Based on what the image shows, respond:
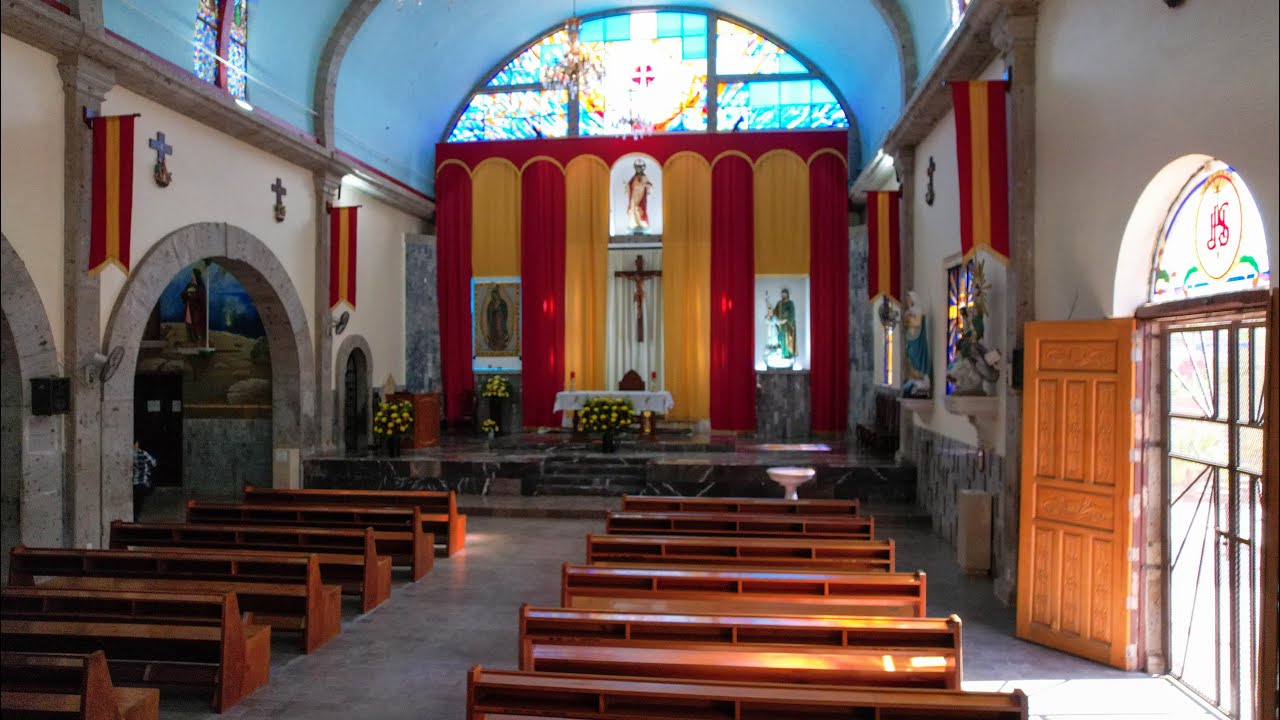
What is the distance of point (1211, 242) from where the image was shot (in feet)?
16.0

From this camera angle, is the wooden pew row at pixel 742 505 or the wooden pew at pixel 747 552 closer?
the wooden pew at pixel 747 552

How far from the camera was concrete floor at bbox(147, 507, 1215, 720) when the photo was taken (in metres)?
4.83

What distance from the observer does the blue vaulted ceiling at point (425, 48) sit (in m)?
10.7

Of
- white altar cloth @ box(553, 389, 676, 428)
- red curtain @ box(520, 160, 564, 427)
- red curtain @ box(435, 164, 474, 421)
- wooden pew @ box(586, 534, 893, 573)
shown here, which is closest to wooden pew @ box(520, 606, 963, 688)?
wooden pew @ box(586, 534, 893, 573)

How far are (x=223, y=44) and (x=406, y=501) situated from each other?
5903 millimetres

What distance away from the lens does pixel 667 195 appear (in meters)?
15.8

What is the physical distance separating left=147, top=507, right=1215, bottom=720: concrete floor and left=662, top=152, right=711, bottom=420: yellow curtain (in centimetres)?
774

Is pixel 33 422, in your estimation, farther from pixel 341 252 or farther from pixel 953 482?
pixel 953 482

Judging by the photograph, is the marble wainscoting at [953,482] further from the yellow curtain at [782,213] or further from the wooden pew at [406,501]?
the yellow curtain at [782,213]

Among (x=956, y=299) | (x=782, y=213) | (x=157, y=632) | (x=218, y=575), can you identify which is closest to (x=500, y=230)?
(x=782, y=213)

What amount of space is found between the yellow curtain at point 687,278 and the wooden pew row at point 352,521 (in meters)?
8.30

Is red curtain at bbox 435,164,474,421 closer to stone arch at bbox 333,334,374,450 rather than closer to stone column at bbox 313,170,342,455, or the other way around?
stone arch at bbox 333,334,374,450

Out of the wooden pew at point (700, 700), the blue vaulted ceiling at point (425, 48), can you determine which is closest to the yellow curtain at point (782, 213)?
the blue vaulted ceiling at point (425, 48)

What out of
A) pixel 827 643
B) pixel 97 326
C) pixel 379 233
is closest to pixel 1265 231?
pixel 827 643
